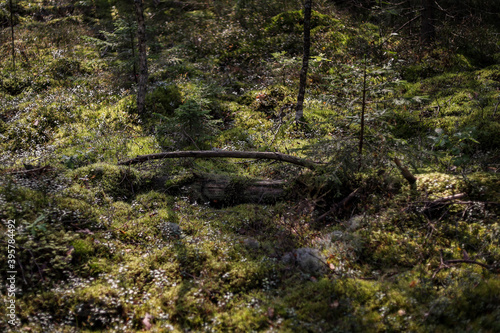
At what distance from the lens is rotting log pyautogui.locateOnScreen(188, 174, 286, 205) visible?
684cm

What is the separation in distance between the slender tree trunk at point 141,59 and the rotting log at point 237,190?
18.5 feet

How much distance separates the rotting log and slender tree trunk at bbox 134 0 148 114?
18.5ft

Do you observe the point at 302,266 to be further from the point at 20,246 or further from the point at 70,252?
the point at 20,246

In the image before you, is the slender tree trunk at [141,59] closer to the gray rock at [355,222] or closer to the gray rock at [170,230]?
the gray rock at [170,230]

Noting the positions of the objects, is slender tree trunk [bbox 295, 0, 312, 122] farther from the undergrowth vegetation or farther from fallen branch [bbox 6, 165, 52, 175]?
fallen branch [bbox 6, 165, 52, 175]

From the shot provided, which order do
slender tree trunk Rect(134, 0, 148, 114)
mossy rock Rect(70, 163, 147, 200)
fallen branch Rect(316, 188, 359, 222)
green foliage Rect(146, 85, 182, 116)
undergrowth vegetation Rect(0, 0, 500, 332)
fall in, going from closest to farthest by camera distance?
undergrowth vegetation Rect(0, 0, 500, 332) < fallen branch Rect(316, 188, 359, 222) < mossy rock Rect(70, 163, 147, 200) < slender tree trunk Rect(134, 0, 148, 114) < green foliage Rect(146, 85, 182, 116)

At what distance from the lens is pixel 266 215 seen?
245 inches

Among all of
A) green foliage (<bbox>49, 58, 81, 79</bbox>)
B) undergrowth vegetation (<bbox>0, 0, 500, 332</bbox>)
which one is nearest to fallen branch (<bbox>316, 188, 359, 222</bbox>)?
undergrowth vegetation (<bbox>0, 0, 500, 332</bbox>)

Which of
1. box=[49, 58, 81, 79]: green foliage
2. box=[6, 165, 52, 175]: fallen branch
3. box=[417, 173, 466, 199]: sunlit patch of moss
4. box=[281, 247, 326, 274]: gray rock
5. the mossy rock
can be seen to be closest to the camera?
box=[281, 247, 326, 274]: gray rock

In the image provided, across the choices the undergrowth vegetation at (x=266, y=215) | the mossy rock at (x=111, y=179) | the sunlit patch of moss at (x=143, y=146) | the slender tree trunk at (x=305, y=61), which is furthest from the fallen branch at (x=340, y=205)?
the sunlit patch of moss at (x=143, y=146)

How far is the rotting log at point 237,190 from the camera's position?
6836mm

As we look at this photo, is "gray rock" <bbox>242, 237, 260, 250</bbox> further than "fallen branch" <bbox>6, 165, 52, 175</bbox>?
No

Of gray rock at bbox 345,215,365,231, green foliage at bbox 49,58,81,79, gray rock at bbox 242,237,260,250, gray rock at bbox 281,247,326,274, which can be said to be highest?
green foliage at bbox 49,58,81,79

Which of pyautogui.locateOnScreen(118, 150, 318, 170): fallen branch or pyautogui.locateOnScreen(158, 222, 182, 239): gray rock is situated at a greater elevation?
pyautogui.locateOnScreen(118, 150, 318, 170): fallen branch
